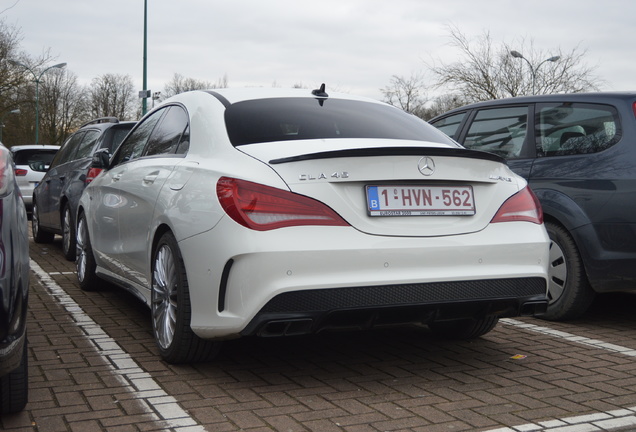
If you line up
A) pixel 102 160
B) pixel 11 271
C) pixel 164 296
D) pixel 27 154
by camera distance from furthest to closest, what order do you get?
pixel 27 154
pixel 102 160
pixel 164 296
pixel 11 271

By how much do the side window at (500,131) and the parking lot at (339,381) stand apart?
1.38m

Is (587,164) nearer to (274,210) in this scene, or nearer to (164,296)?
(274,210)

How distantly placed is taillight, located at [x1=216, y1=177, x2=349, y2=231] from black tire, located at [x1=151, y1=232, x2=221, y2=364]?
595mm

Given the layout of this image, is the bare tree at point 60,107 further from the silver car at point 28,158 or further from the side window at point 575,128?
the side window at point 575,128

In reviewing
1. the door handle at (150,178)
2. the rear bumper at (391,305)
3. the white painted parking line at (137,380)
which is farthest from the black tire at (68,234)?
the rear bumper at (391,305)

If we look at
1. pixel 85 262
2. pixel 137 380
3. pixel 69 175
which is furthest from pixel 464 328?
pixel 69 175

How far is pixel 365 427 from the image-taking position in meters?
3.38

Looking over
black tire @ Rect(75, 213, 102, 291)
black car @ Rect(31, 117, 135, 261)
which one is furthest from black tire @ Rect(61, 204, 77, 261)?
black tire @ Rect(75, 213, 102, 291)

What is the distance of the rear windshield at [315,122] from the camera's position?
14.1ft

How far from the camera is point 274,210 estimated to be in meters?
3.67

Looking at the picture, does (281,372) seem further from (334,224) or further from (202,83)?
(202,83)

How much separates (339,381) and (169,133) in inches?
76.5

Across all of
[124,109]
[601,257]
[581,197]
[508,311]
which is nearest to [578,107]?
[581,197]

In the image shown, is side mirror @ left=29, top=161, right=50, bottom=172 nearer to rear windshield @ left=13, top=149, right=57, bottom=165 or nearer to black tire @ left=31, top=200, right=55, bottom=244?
black tire @ left=31, top=200, right=55, bottom=244
